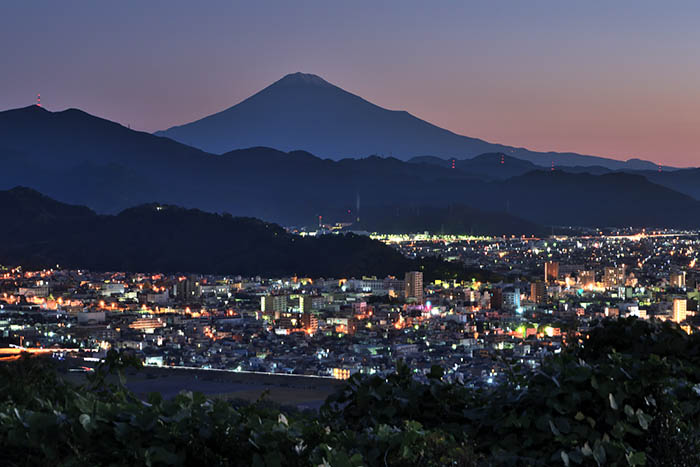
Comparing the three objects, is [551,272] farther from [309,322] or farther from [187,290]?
[309,322]

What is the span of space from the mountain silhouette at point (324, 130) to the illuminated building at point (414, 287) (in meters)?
97.2

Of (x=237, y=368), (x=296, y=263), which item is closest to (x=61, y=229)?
(x=296, y=263)

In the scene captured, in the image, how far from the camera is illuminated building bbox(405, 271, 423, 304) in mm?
28719

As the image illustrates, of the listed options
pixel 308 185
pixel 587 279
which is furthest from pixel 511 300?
pixel 308 185

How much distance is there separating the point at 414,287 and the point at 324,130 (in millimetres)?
104188

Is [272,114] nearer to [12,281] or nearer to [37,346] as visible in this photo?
[12,281]

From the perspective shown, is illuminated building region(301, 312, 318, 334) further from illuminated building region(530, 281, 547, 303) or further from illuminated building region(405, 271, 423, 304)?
illuminated building region(530, 281, 547, 303)

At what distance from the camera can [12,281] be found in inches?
1348

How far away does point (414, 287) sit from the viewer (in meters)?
29.7

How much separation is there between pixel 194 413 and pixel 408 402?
0.91m

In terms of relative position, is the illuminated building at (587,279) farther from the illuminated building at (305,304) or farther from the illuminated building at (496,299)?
the illuminated building at (305,304)

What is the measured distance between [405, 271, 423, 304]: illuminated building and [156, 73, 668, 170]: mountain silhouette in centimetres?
9717

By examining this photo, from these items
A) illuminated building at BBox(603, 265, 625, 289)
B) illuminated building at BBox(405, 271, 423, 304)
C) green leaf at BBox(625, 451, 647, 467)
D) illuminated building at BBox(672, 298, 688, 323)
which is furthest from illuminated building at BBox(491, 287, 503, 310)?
green leaf at BBox(625, 451, 647, 467)

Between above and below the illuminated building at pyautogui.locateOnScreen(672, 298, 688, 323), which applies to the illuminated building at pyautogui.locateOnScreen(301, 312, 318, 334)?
below
